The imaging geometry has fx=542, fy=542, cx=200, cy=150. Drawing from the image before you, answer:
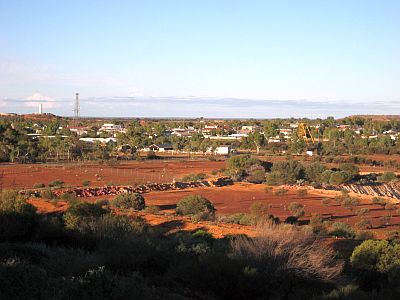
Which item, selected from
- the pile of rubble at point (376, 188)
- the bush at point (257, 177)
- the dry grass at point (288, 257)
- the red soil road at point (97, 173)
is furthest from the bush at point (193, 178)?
the dry grass at point (288, 257)

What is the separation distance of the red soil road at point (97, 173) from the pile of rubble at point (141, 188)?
3593 mm

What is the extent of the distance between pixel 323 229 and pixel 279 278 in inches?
499

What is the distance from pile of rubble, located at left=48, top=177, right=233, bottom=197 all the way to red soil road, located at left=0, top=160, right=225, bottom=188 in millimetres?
3593

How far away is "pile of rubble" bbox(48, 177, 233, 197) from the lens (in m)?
39.4

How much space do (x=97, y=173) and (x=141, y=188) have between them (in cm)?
1590

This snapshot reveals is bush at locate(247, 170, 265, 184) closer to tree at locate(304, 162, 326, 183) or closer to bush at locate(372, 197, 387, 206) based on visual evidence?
tree at locate(304, 162, 326, 183)

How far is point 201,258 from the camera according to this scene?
Answer: 1239cm

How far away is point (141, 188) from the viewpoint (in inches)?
1746

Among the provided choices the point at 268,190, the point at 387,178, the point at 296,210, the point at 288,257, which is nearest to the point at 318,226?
the point at 296,210

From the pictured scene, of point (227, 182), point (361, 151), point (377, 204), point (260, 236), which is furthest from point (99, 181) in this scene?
point (361, 151)

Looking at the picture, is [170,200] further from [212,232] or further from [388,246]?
[388,246]

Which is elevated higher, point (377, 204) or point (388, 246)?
point (388, 246)

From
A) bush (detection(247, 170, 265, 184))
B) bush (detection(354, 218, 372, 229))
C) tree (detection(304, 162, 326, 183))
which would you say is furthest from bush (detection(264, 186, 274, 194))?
bush (detection(354, 218, 372, 229))

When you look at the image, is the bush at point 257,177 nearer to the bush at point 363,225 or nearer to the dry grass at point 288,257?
the bush at point 363,225
